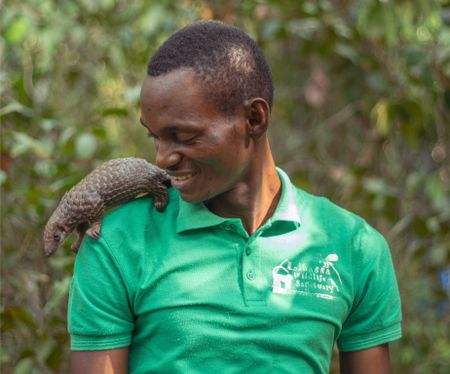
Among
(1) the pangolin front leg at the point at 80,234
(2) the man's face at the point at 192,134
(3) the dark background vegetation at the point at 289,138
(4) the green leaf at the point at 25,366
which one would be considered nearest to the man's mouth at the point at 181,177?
(2) the man's face at the point at 192,134

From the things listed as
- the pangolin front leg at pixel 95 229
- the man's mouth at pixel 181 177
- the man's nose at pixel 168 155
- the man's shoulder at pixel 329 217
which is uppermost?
the man's nose at pixel 168 155

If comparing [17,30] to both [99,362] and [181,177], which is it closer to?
[181,177]

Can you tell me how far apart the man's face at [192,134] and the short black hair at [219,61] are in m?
0.02

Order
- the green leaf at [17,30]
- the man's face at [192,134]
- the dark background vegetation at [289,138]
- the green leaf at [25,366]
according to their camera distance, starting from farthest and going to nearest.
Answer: the green leaf at [17,30]
the dark background vegetation at [289,138]
the green leaf at [25,366]
the man's face at [192,134]

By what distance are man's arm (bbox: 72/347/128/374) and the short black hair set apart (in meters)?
0.54

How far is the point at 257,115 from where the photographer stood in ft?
5.49

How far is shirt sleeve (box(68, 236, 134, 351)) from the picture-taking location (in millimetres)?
1642

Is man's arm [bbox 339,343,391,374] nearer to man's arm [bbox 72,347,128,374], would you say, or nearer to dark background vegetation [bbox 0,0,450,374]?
man's arm [bbox 72,347,128,374]

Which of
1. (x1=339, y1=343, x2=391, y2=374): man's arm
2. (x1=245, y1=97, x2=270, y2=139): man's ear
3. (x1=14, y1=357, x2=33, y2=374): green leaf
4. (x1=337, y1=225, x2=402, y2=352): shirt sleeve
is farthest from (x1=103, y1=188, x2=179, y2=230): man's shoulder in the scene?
(x1=14, y1=357, x2=33, y2=374): green leaf

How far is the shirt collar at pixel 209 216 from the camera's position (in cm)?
171

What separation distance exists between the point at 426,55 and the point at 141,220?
198cm

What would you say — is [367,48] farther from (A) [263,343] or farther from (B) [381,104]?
(A) [263,343]

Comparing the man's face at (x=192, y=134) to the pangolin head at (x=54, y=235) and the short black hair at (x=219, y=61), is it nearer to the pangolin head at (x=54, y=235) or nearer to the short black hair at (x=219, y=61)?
the short black hair at (x=219, y=61)

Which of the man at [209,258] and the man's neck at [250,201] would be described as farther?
the man's neck at [250,201]
